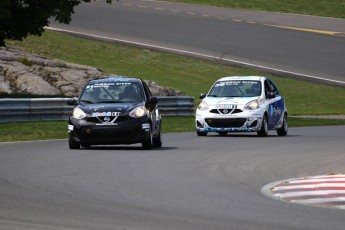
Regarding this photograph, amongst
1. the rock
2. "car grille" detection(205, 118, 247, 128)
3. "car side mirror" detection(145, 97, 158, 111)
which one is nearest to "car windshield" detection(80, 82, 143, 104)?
"car side mirror" detection(145, 97, 158, 111)

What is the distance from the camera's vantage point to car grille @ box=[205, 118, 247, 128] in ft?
92.0

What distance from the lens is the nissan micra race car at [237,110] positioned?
92.2 feet

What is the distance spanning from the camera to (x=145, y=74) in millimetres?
48875

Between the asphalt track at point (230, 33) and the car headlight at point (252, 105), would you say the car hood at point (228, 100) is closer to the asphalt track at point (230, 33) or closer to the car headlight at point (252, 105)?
the car headlight at point (252, 105)

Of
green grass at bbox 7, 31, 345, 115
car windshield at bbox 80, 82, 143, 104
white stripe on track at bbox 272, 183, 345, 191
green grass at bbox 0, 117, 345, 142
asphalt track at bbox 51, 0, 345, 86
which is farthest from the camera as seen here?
asphalt track at bbox 51, 0, 345, 86

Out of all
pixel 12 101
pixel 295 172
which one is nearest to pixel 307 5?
pixel 12 101

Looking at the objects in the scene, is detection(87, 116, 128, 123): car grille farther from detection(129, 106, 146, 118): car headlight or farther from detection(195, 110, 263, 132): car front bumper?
detection(195, 110, 263, 132): car front bumper

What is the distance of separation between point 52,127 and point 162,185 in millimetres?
15935

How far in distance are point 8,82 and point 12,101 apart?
386 inches

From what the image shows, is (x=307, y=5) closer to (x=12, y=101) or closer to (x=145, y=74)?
(x=145, y=74)

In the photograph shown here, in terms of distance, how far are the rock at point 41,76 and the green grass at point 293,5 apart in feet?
70.2

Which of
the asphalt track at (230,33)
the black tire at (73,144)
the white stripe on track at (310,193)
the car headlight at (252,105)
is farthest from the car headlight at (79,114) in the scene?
the asphalt track at (230,33)

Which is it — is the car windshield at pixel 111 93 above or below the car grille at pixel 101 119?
above

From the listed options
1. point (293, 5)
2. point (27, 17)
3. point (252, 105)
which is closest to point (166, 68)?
point (293, 5)
